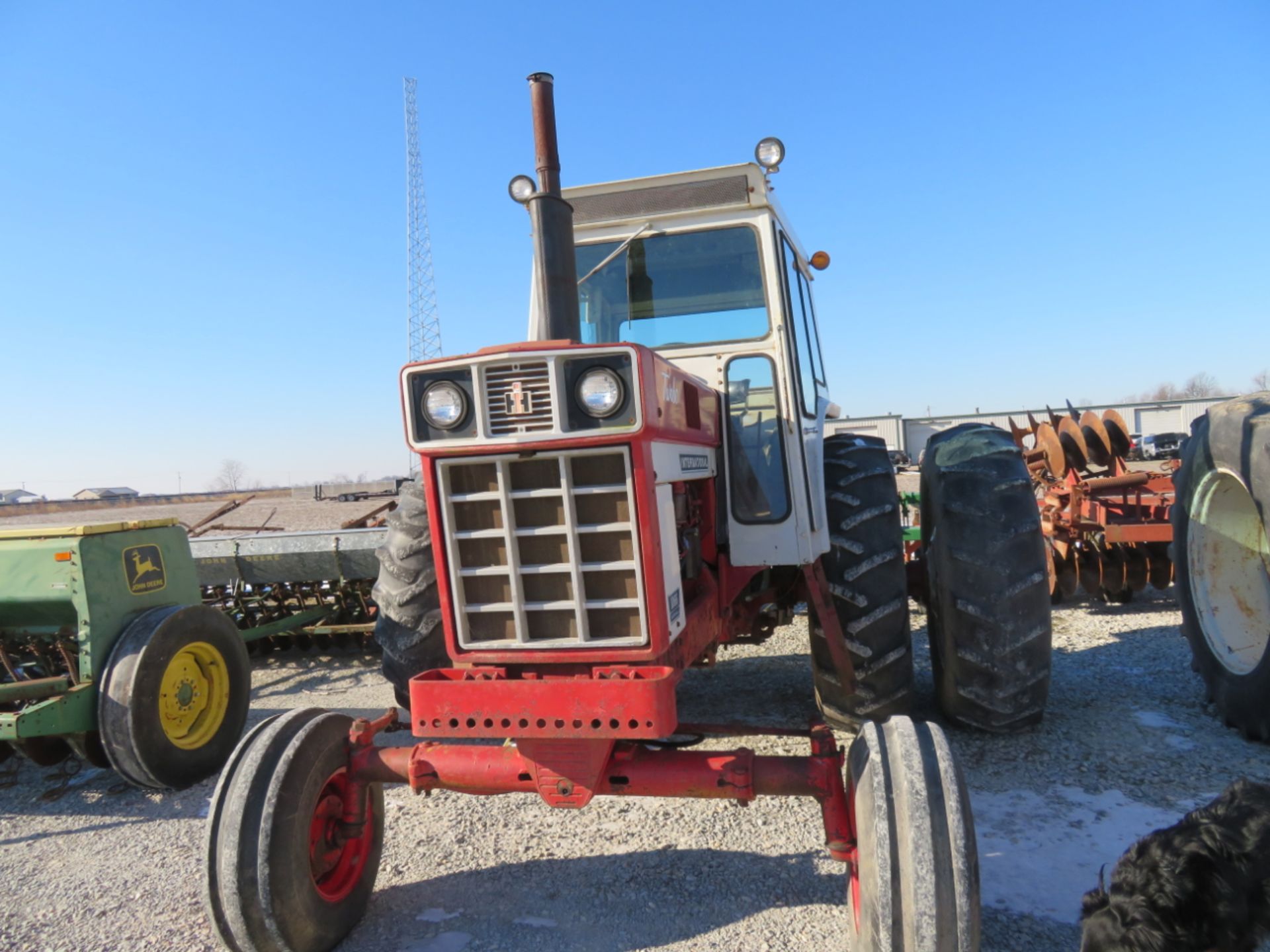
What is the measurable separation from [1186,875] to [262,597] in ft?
21.9

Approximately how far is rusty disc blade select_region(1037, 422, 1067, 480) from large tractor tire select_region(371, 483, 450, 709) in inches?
236

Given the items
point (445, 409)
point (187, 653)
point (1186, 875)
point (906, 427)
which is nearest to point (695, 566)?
point (445, 409)

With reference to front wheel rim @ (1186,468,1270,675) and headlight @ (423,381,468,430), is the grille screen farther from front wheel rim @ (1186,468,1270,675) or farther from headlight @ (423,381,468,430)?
front wheel rim @ (1186,468,1270,675)

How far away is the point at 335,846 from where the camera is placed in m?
Result: 2.95

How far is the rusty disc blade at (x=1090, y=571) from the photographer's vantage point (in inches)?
290

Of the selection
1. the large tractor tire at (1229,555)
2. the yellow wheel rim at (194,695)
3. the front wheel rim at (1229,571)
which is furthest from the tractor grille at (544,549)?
the front wheel rim at (1229,571)

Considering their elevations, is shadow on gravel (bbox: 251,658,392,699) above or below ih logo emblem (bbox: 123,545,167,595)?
below

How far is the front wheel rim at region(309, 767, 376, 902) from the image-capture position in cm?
→ 284

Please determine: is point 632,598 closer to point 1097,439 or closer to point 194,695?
point 194,695

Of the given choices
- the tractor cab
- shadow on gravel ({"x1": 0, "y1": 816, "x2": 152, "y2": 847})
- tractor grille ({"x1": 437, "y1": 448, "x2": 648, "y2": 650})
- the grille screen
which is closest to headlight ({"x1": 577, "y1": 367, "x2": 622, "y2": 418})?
tractor grille ({"x1": 437, "y1": 448, "x2": 648, "y2": 650})

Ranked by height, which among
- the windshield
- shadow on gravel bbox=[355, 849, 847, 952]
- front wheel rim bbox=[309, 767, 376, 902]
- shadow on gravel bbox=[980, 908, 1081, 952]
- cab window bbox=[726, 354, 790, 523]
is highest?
the windshield

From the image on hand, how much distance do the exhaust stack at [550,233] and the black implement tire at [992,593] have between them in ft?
7.30

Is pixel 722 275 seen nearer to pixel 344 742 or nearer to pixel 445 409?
pixel 445 409

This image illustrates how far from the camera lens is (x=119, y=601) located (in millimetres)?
4504
